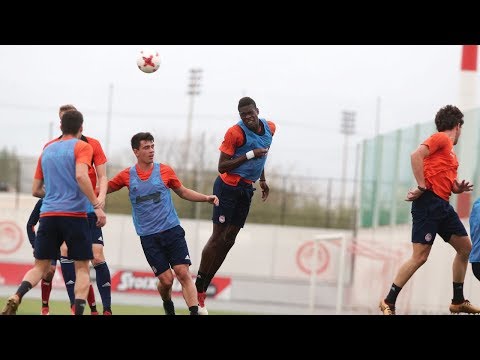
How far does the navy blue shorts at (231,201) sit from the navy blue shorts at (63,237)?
2304mm

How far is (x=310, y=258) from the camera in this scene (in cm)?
4169

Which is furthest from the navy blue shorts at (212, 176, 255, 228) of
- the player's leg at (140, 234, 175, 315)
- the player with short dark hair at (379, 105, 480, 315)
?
the player with short dark hair at (379, 105, 480, 315)

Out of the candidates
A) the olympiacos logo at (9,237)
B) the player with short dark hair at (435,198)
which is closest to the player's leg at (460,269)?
the player with short dark hair at (435,198)

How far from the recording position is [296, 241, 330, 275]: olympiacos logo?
4081 centimetres

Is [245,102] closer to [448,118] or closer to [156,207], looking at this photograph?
[156,207]

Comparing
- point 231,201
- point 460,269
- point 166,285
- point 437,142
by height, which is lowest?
point 166,285

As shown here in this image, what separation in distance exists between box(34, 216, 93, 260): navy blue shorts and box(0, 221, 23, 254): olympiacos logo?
29.2 metres

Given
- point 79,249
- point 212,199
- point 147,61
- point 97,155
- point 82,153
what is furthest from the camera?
point 147,61

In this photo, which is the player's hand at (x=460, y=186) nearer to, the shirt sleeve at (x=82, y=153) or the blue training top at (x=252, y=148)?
the blue training top at (x=252, y=148)

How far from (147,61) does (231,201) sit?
7.20ft

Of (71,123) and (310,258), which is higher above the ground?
(71,123)

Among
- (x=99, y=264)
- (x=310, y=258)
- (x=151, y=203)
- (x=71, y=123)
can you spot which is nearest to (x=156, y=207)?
(x=151, y=203)
